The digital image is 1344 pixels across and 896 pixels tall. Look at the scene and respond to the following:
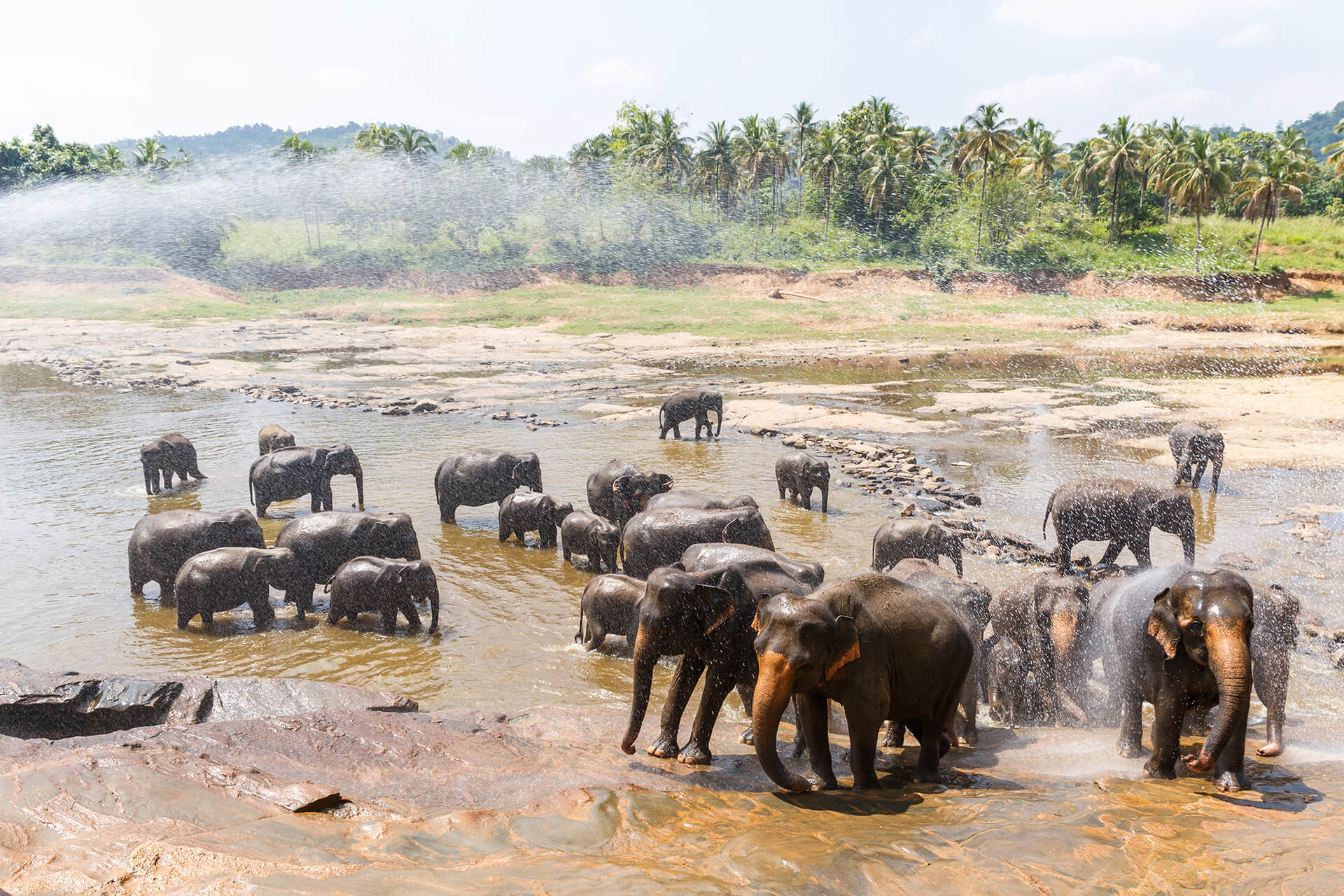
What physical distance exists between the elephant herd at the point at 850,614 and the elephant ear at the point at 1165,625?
0.6 inches

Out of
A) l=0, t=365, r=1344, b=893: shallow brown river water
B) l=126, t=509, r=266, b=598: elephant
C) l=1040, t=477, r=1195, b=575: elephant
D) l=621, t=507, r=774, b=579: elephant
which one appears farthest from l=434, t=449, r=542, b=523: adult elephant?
l=1040, t=477, r=1195, b=575: elephant

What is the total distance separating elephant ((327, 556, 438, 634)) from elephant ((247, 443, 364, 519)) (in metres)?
5.50

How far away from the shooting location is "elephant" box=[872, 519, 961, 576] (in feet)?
38.9

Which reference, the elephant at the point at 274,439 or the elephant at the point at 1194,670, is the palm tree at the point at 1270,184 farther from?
the elephant at the point at 1194,670

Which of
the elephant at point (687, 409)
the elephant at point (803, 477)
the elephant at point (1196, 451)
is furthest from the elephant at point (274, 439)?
the elephant at point (1196, 451)

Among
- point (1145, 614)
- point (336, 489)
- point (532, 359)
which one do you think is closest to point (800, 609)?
point (1145, 614)

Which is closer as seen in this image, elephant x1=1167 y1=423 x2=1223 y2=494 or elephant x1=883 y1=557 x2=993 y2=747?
elephant x1=883 y1=557 x2=993 y2=747

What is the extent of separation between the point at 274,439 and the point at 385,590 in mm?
9646

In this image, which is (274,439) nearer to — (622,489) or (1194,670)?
(622,489)

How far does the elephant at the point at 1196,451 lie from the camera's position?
17.0 m

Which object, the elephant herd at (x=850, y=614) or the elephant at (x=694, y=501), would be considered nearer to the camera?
the elephant herd at (x=850, y=614)

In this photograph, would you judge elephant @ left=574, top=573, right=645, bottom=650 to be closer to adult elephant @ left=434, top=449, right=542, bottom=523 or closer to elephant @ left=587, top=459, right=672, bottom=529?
elephant @ left=587, top=459, right=672, bottom=529

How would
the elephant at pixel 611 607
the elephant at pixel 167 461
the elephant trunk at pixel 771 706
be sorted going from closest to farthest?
the elephant trunk at pixel 771 706
the elephant at pixel 611 607
the elephant at pixel 167 461

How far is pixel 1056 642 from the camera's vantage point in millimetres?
8562
